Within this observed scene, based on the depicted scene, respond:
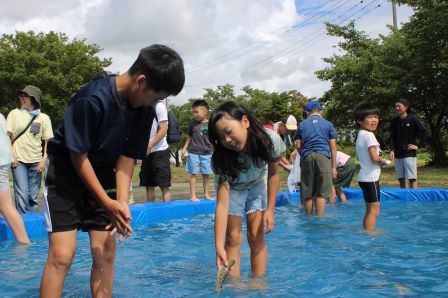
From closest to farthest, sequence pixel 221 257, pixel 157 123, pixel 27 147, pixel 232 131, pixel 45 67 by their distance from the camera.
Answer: pixel 221 257, pixel 232 131, pixel 27 147, pixel 157 123, pixel 45 67

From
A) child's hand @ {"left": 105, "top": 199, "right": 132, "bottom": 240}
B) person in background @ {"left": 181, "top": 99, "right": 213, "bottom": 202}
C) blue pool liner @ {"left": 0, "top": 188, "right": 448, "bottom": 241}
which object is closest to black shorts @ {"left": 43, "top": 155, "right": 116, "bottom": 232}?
child's hand @ {"left": 105, "top": 199, "right": 132, "bottom": 240}

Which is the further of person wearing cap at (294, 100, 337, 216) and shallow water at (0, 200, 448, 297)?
person wearing cap at (294, 100, 337, 216)

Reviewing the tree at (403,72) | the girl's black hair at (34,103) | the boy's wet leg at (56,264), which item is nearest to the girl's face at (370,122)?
the boy's wet leg at (56,264)

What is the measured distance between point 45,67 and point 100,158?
80.9 feet

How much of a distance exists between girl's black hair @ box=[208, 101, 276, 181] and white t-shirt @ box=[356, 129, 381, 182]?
2.26m

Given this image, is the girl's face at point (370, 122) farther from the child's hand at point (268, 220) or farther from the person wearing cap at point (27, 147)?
the person wearing cap at point (27, 147)

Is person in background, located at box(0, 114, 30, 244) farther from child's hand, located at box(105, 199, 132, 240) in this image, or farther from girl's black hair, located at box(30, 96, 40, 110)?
child's hand, located at box(105, 199, 132, 240)

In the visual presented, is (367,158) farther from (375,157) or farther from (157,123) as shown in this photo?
(157,123)

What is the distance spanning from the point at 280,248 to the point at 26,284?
2285 millimetres

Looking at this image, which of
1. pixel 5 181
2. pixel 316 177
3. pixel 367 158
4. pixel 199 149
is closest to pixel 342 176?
pixel 316 177

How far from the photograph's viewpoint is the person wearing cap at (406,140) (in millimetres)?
8227

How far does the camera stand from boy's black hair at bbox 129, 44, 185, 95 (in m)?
2.24

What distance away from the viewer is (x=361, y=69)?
64.6ft

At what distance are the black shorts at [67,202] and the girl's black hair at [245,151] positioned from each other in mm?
844
